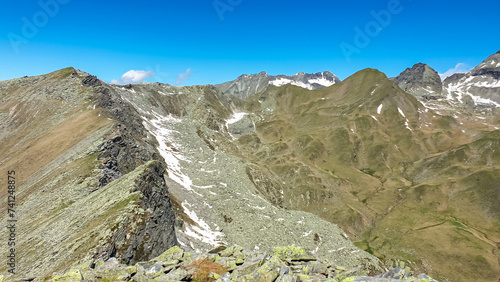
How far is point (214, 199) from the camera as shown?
3556 inches

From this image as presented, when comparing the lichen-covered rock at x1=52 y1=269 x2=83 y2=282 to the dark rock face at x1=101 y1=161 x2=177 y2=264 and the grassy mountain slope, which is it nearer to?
the dark rock face at x1=101 y1=161 x2=177 y2=264

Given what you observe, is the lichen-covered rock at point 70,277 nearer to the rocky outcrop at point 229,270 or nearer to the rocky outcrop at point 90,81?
the rocky outcrop at point 229,270

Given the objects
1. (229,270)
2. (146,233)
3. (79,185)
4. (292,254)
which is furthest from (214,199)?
(229,270)

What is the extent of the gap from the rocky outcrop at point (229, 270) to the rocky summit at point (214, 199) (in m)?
0.12

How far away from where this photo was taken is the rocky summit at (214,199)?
25552 millimetres

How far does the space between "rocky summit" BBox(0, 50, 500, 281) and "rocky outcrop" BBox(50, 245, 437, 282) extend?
4.8 inches

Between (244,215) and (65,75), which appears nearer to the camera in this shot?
(244,215)

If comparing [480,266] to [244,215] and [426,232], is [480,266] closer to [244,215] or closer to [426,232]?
[426,232]

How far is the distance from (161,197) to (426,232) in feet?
393

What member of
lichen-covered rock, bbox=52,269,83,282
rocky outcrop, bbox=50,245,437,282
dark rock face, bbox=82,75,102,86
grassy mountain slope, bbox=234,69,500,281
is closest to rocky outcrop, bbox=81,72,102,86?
dark rock face, bbox=82,75,102,86

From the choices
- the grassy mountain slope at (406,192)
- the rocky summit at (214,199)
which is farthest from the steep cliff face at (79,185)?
the grassy mountain slope at (406,192)

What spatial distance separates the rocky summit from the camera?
83.8 feet

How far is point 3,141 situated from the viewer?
3649 inches

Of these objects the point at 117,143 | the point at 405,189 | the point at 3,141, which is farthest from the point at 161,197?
the point at 405,189
